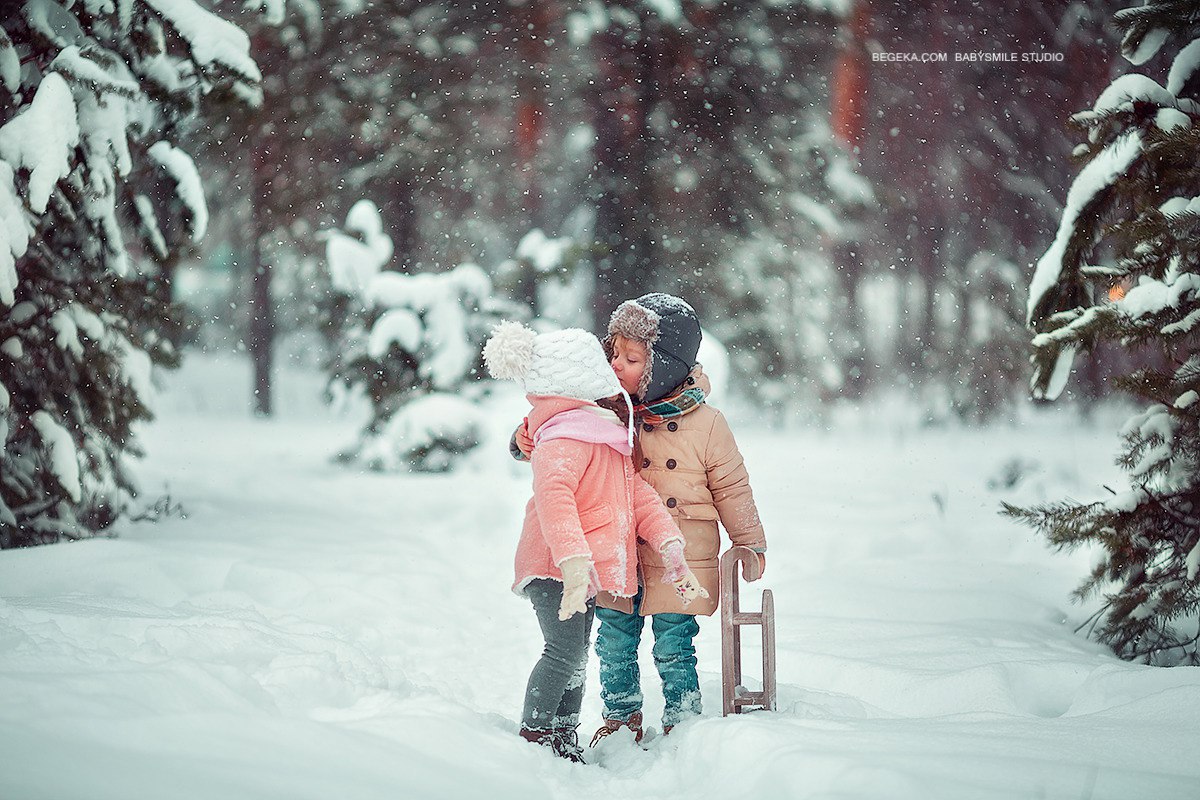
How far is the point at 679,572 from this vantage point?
329cm

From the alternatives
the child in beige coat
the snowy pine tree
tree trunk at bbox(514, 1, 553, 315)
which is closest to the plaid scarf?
the child in beige coat

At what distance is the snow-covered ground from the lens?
7.74ft

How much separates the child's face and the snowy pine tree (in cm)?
201

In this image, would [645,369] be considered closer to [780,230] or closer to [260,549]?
[260,549]

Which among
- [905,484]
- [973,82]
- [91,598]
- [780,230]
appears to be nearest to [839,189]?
[780,230]

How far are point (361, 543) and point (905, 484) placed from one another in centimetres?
766

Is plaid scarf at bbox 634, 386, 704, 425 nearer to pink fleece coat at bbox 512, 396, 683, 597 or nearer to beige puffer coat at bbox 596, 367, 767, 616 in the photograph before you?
beige puffer coat at bbox 596, 367, 767, 616

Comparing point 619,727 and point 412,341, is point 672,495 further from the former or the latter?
point 412,341

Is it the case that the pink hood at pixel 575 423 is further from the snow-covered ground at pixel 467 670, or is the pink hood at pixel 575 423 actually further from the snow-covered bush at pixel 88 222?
the snow-covered bush at pixel 88 222

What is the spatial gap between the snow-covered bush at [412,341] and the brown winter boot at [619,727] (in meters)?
6.63

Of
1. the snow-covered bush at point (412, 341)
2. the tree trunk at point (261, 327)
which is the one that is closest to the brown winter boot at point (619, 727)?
the snow-covered bush at point (412, 341)

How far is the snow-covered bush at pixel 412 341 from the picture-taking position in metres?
10.1

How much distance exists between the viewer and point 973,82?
43.0 feet

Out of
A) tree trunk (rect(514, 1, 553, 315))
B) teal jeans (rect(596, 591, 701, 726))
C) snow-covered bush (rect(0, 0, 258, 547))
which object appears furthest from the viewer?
tree trunk (rect(514, 1, 553, 315))
